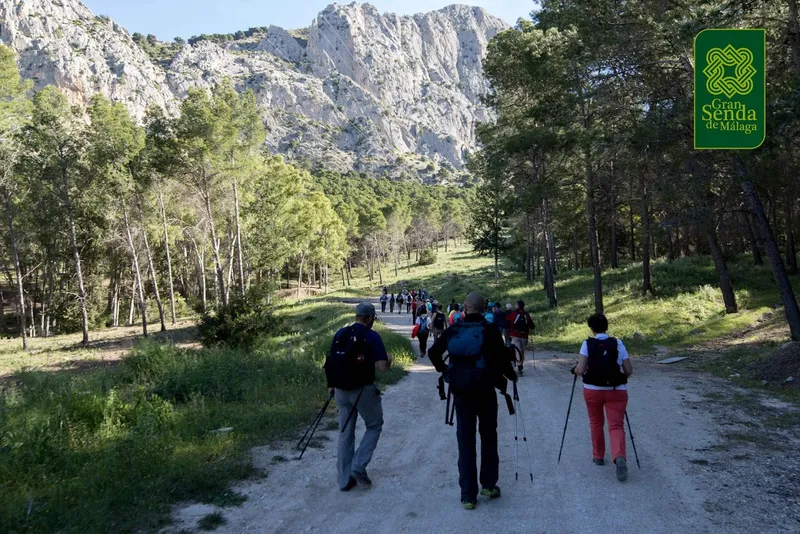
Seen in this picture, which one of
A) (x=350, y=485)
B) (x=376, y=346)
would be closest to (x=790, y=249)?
(x=376, y=346)

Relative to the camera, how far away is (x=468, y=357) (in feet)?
15.6

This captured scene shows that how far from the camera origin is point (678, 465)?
5793mm

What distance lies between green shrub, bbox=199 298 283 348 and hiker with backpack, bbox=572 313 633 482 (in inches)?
639

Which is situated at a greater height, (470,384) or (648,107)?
(648,107)

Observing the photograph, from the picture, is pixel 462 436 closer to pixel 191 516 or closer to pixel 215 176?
pixel 191 516

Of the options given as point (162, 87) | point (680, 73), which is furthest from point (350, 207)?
point (162, 87)

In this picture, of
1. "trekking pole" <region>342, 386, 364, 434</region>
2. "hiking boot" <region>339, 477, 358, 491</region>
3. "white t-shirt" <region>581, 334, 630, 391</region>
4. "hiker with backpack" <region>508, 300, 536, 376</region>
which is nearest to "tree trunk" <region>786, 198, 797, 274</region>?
"hiker with backpack" <region>508, 300, 536, 376</region>

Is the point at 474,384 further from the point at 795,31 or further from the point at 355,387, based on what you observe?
the point at 795,31

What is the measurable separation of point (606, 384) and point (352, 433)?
283 centimetres

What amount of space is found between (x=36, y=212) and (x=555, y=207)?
3259 cm

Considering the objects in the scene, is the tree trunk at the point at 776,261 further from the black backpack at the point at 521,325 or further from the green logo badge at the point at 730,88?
the black backpack at the point at 521,325

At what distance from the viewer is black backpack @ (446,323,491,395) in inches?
187

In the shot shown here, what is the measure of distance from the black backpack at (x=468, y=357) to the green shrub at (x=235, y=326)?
646 inches

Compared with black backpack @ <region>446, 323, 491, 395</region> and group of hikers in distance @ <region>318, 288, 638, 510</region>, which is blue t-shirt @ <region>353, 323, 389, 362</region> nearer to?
group of hikers in distance @ <region>318, 288, 638, 510</region>
